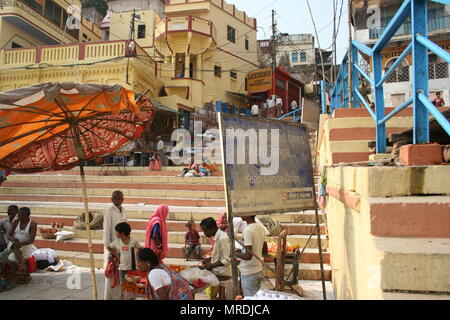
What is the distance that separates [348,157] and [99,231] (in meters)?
5.53

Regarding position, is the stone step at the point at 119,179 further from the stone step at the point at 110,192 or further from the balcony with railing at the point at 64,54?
the balcony with railing at the point at 64,54

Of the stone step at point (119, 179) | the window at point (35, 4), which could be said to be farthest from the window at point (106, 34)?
the stone step at point (119, 179)

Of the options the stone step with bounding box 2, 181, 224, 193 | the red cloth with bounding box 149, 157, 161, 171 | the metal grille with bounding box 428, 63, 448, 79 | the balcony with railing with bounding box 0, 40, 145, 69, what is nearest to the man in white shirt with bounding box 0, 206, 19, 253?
the stone step with bounding box 2, 181, 224, 193

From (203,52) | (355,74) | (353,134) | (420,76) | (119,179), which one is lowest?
(119,179)

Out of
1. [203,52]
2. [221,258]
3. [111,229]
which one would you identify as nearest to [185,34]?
[203,52]

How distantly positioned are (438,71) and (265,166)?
21904 mm

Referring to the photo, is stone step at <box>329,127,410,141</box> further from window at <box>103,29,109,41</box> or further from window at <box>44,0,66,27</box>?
window at <box>103,29,109,41</box>

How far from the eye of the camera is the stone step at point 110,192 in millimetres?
8734

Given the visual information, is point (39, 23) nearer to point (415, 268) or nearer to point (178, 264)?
point (178, 264)

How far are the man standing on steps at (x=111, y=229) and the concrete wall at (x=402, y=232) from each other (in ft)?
11.1

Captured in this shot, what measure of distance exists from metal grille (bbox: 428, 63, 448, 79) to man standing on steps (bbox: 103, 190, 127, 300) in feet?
70.6

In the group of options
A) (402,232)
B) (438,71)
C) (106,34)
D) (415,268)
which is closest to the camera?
(415,268)

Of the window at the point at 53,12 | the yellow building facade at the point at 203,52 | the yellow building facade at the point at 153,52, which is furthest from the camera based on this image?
the yellow building facade at the point at 203,52

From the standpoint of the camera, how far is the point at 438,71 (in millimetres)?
19281
